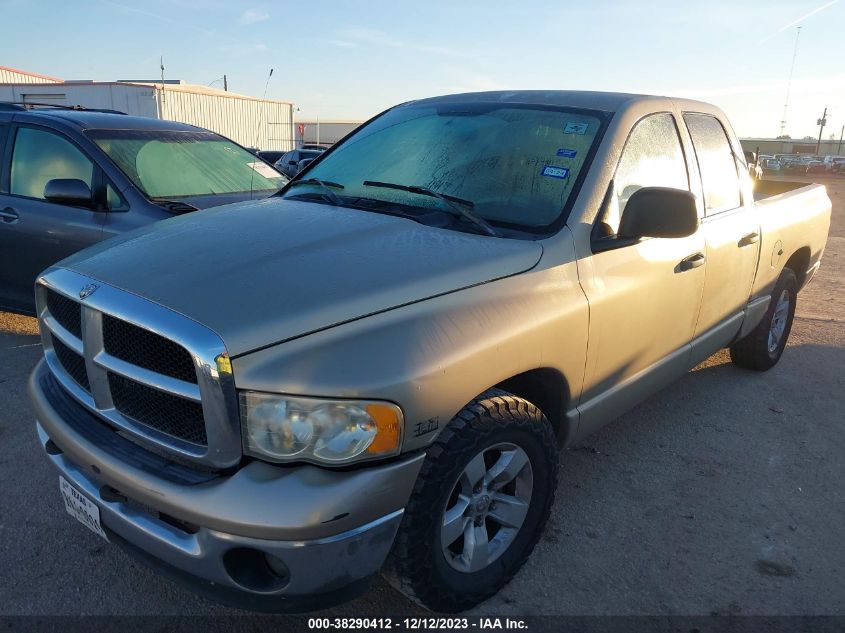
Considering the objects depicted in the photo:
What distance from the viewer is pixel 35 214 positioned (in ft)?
15.2

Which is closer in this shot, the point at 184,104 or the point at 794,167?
the point at 184,104

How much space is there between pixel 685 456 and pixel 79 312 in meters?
3.12

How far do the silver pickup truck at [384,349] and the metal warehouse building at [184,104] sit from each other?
21908 mm

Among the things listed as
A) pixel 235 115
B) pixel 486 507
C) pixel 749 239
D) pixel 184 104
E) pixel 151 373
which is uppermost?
pixel 184 104

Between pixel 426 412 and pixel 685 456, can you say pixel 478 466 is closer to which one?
pixel 426 412

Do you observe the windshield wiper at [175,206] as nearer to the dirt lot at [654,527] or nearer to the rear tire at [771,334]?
the dirt lot at [654,527]

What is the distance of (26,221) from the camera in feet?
15.2

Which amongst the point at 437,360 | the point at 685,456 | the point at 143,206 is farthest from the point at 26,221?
the point at 685,456

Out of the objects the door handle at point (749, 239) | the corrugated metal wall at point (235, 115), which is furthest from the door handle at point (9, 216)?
the corrugated metal wall at point (235, 115)

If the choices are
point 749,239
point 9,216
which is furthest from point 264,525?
point 9,216

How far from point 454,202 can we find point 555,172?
1.48 ft

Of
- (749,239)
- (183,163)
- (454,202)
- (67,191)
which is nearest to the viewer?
(454,202)

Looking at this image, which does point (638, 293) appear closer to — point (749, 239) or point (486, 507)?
point (486, 507)

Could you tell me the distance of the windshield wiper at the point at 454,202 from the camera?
2549mm
